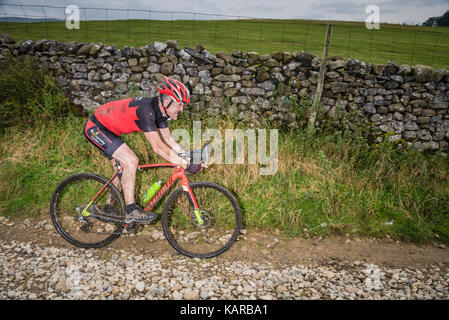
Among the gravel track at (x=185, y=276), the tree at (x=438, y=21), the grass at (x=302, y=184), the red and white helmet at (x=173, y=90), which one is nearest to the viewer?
the gravel track at (x=185, y=276)

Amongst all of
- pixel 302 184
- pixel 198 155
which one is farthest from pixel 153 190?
pixel 302 184

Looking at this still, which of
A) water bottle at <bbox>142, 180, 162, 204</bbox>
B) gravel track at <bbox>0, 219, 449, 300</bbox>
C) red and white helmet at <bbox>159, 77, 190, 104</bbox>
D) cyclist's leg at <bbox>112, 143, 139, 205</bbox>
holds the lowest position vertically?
gravel track at <bbox>0, 219, 449, 300</bbox>

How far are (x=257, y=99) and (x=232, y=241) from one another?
13.7 feet

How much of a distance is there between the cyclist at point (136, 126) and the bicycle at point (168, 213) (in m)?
0.13

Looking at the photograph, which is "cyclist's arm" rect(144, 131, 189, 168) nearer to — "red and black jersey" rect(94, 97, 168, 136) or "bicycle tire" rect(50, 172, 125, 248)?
"red and black jersey" rect(94, 97, 168, 136)

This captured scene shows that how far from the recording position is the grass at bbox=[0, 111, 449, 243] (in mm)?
4512

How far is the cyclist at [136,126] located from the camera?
3.46 meters

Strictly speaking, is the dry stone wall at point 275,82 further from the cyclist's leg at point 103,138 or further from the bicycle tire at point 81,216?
the bicycle tire at point 81,216

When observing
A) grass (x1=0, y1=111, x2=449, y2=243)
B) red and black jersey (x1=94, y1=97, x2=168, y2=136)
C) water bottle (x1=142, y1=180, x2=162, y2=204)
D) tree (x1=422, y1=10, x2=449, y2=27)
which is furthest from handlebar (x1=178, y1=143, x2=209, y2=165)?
tree (x1=422, y1=10, x2=449, y2=27)

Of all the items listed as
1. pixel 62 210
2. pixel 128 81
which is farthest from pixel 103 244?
pixel 128 81

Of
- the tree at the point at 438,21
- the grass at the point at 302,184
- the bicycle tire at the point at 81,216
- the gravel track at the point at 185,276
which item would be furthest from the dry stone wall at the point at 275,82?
the tree at the point at 438,21

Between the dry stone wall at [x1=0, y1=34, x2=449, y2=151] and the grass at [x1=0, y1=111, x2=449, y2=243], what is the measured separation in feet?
4.55

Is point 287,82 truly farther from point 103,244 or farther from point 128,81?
Result: point 103,244

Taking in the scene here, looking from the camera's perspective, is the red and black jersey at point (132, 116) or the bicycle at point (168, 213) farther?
the bicycle at point (168, 213)
